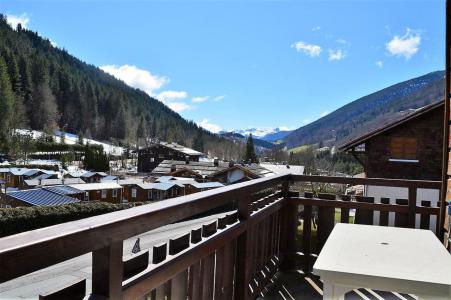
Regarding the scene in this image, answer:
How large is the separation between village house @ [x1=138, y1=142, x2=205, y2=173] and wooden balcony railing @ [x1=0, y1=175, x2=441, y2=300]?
53177mm

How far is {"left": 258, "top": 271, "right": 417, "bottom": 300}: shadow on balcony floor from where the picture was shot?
2.51 metres

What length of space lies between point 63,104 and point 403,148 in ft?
268

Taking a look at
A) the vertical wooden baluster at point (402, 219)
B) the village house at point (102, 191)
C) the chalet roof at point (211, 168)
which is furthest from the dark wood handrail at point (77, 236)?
the chalet roof at point (211, 168)

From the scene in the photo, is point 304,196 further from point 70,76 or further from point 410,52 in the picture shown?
point 70,76

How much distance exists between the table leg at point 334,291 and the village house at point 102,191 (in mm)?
28090

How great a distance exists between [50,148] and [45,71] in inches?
831

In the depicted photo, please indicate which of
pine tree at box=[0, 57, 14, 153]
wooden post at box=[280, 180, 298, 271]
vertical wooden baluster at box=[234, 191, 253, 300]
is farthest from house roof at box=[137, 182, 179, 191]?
pine tree at box=[0, 57, 14, 153]

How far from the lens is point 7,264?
2.19ft

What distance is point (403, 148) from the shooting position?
40.7 feet

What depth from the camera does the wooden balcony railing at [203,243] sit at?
2.64 feet

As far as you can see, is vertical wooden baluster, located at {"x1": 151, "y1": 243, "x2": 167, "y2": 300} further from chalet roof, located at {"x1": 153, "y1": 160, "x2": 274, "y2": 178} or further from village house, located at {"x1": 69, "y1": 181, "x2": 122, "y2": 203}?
chalet roof, located at {"x1": 153, "y1": 160, "x2": 274, "y2": 178}

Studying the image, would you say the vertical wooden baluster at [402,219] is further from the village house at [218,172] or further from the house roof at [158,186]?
the village house at [218,172]

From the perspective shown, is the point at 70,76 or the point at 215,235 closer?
the point at 215,235

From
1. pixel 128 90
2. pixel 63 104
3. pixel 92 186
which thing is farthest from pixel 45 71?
Result: pixel 92 186
